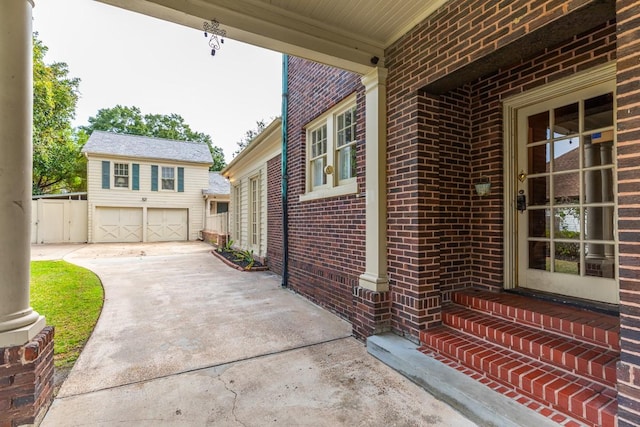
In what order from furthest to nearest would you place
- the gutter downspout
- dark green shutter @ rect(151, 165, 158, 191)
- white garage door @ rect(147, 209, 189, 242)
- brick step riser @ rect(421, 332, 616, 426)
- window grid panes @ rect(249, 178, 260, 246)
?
dark green shutter @ rect(151, 165, 158, 191) → white garage door @ rect(147, 209, 189, 242) → window grid panes @ rect(249, 178, 260, 246) → the gutter downspout → brick step riser @ rect(421, 332, 616, 426)

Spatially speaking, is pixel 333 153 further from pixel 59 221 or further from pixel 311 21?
pixel 59 221

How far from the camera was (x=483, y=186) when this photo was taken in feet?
10.5

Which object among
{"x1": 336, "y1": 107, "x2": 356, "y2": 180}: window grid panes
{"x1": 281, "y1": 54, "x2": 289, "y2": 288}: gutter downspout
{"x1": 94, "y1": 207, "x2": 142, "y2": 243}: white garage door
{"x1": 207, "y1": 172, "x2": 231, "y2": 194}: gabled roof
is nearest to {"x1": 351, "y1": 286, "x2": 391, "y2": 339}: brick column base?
{"x1": 336, "y1": 107, "x2": 356, "y2": 180}: window grid panes

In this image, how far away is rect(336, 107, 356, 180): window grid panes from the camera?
4246 mm

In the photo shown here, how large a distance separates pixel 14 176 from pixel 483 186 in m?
3.94

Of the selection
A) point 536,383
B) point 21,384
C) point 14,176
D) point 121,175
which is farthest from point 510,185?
point 121,175

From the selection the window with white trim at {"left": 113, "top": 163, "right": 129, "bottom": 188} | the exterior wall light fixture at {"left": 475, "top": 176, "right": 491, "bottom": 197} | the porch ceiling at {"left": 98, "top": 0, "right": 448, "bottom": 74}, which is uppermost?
the window with white trim at {"left": 113, "top": 163, "right": 129, "bottom": 188}

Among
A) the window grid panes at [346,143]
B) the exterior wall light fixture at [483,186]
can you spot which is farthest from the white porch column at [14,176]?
the exterior wall light fixture at [483,186]

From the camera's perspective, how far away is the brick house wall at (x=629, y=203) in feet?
4.99

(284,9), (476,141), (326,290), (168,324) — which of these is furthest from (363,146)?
(168,324)

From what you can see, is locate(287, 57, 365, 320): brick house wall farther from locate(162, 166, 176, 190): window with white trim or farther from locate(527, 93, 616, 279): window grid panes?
locate(162, 166, 176, 190): window with white trim

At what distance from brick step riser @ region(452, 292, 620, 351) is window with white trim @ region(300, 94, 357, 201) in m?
1.88

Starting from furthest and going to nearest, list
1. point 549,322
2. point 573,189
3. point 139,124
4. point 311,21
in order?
point 139,124 → point 311,21 → point 573,189 → point 549,322

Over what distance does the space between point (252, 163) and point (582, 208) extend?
809cm
